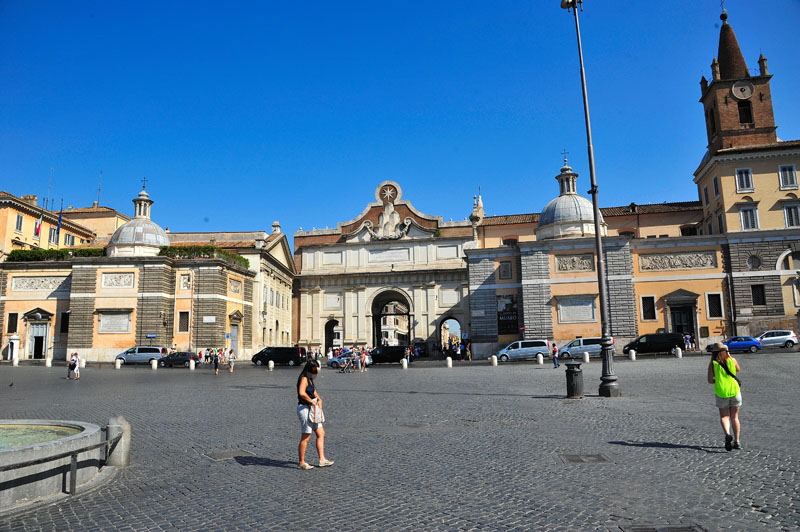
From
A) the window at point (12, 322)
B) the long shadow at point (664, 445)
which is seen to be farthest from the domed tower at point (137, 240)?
the long shadow at point (664, 445)

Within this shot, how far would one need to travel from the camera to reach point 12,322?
41.8 metres

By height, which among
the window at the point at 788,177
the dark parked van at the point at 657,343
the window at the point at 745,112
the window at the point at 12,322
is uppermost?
the window at the point at 745,112

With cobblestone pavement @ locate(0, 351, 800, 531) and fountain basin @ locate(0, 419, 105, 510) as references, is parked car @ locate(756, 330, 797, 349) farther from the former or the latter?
fountain basin @ locate(0, 419, 105, 510)

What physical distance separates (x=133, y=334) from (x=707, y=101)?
152 ft

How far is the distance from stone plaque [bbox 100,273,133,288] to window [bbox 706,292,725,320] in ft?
131

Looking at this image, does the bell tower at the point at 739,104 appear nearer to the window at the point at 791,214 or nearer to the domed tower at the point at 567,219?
the window at the point at 791,214

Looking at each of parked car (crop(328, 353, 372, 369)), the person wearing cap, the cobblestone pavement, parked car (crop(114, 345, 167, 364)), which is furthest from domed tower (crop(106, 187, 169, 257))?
the person wearing cap

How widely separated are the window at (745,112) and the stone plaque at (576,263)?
16054 millimetres

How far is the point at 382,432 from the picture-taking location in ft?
33.3

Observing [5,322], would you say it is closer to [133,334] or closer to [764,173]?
[133,334]

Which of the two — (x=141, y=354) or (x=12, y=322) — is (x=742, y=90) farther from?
(x=12, y=322)

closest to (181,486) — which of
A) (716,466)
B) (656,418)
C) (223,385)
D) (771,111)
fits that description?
(716,466)

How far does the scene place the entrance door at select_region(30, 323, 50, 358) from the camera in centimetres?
4122

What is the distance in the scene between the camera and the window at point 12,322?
41.7 metres
